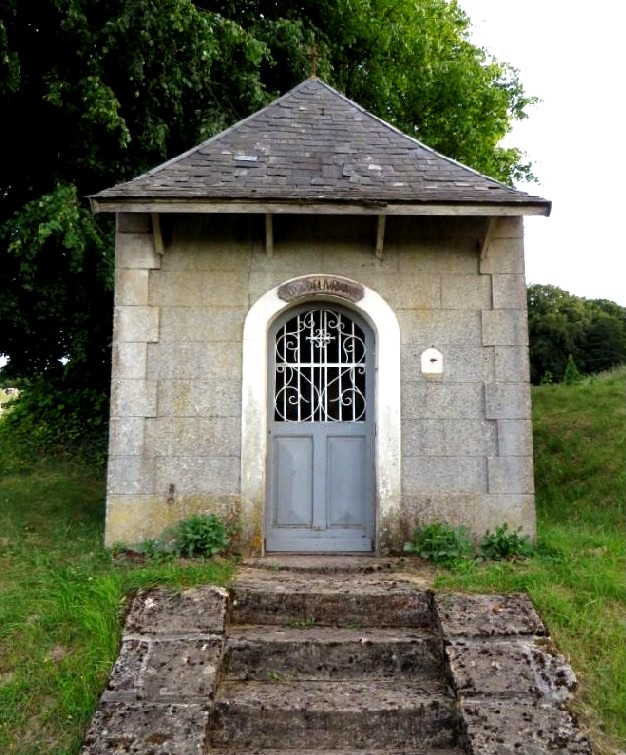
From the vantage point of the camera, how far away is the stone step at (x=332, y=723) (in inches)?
150

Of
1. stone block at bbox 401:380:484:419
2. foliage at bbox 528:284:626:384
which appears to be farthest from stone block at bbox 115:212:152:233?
foliage at bbox 528:284:626:384

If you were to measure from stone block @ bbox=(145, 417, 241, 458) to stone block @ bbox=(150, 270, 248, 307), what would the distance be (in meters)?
1.09

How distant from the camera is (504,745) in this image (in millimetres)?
3531

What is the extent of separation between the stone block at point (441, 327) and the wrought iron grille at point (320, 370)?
0.45m

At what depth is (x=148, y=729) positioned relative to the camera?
11.9 ft

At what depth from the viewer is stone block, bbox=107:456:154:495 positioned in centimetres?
602

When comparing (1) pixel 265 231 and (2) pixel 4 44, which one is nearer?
(1) pixel 265 231

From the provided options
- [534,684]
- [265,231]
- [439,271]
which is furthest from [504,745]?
[265,231]

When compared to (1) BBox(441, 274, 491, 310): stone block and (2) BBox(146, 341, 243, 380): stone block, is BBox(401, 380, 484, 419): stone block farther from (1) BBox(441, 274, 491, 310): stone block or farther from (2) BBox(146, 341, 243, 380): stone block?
(2) BBox(146, 341, 243, 380): stone block

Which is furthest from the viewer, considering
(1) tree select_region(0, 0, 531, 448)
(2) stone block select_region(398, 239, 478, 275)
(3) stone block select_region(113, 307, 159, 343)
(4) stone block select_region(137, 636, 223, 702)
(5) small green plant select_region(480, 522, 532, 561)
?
(1) tree select_region(0, 0, 531, 448)

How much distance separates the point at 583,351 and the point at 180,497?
28.9 meters

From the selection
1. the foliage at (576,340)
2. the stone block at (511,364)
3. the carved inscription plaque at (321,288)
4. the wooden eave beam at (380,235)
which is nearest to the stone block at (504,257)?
the stone block at (511,364)

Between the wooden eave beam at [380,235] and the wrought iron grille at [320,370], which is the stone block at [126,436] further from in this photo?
the wooden eave beam at [380,235]

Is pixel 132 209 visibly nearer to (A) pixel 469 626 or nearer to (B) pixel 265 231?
(B) pixel 265 231
